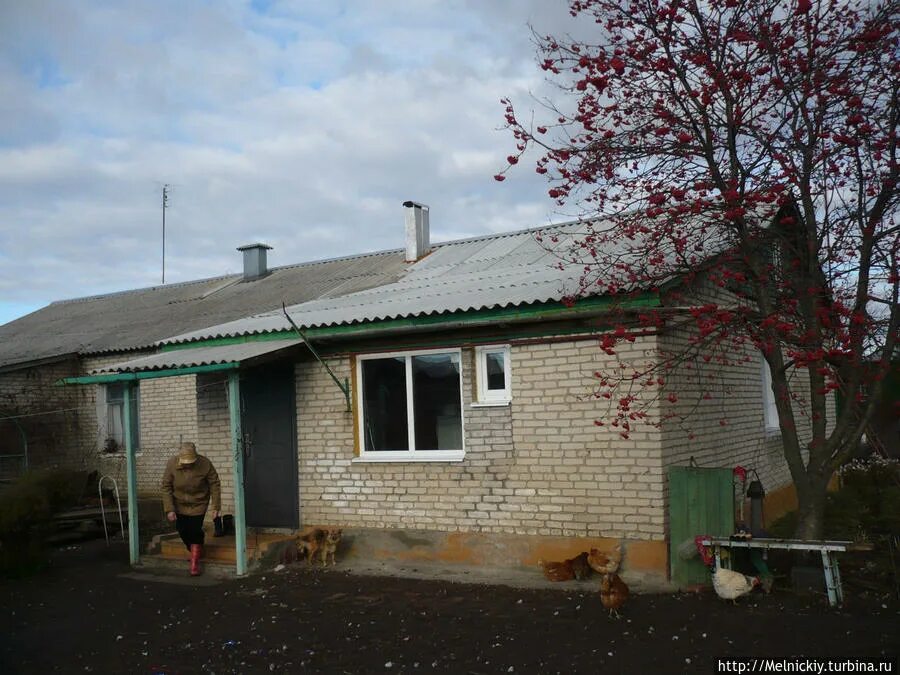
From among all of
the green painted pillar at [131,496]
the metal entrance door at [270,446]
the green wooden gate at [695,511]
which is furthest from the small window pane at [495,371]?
the green painted pillar at [131,496]

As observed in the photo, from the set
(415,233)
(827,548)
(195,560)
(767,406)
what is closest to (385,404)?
(195,560)

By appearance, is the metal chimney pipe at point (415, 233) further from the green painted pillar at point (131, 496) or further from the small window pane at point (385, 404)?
the green painted pillar at point (131, 496)

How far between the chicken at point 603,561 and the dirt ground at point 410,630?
26 cm

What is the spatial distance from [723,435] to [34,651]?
7.46m

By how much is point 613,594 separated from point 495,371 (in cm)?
287

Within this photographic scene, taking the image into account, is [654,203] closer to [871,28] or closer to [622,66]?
[622,66]

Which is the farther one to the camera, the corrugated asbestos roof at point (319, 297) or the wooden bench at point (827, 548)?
the corrugated asbestos roof at point (319, 297)

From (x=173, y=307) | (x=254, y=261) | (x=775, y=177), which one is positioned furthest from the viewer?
(x=254, y=261)

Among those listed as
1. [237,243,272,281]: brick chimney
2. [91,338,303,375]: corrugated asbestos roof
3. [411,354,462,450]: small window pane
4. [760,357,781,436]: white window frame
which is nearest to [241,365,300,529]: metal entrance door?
[91,338,303,375]: corrugated asbestos roof

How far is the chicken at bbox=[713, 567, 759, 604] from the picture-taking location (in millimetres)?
6984

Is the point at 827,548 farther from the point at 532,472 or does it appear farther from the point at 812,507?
the point at 532,472

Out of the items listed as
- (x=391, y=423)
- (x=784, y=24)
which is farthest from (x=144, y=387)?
(x=784, y=24)

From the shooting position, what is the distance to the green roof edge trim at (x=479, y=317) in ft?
25.4

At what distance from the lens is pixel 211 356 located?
9906 mm
